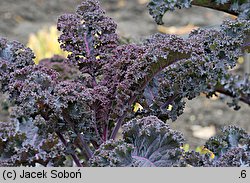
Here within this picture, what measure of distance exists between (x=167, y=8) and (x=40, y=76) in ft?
2.16

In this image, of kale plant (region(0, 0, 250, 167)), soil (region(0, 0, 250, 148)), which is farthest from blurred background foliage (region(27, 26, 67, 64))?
kale plant (region(0, 0, 250, 167))

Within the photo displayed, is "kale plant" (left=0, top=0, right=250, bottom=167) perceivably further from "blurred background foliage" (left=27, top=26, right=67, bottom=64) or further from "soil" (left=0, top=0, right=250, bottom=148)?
Answer: "soil" (left=0, top=0, right=250, bottom=148)

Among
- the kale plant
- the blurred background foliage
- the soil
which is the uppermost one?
the soil

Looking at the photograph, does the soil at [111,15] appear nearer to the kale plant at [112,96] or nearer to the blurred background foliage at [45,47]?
the blurred background foliage at [45,47]

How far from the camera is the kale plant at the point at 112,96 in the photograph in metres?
1.42

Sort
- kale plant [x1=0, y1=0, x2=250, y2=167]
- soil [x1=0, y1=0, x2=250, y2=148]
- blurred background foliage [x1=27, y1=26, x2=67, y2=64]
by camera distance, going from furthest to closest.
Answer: soil [x1=0, y1=0, x2=250, y2=148]
blurred background foliage [x1=27, y1=26, x2=67, y2=64]
kale plant [x1=0, y1=0, x2=250, y2=167]

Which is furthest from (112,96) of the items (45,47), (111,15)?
(111,15)

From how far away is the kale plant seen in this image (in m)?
1.42

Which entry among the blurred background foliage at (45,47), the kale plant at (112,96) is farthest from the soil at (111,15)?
the kale plant at (112,96)

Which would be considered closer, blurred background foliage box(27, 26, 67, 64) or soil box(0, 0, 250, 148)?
blurred background foliage box(27, 26, 67, 64)

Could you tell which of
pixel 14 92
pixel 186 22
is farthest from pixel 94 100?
pixel 186 22

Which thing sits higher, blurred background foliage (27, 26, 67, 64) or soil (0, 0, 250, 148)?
soil (0, 0, 250, 148)

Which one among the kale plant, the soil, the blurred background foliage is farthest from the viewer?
the soil

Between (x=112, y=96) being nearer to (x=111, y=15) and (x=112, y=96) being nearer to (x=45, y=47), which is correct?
(x=45, y=47)
